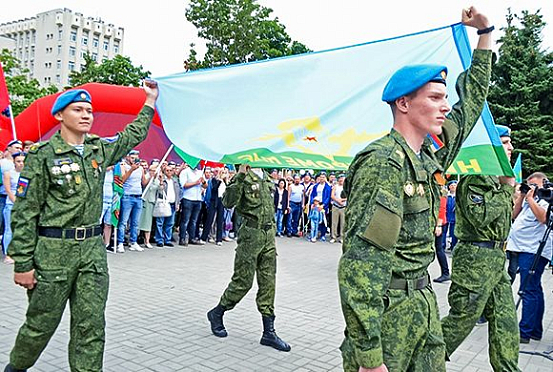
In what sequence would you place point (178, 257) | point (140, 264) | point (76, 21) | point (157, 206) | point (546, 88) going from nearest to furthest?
point (140, 264), point (178, 257), point (157, 206), point (546, 88), point (76, 21)

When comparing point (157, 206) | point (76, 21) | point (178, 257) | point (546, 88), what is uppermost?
point (76, 21)

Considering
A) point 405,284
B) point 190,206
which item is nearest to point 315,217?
point 190,206

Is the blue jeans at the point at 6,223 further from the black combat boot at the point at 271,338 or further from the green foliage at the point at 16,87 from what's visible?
the green foliage at the point at 16,87

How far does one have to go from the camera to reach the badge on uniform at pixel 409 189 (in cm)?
233

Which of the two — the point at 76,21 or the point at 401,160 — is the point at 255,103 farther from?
the point at 76,21

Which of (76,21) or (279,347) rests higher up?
(76,21)

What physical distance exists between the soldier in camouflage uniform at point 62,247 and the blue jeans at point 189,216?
907cm

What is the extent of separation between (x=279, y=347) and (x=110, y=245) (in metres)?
7.37

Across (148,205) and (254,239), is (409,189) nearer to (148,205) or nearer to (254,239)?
(254,239)

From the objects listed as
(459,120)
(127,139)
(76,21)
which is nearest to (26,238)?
(127,139)

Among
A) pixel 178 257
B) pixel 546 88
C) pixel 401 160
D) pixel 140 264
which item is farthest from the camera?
pixel 546 88

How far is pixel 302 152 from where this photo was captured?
3635 mm

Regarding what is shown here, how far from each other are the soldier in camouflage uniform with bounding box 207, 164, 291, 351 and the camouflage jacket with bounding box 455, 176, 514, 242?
1.98m

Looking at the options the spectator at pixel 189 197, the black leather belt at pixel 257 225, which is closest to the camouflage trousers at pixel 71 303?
the black leather belt at pixel 257 225
